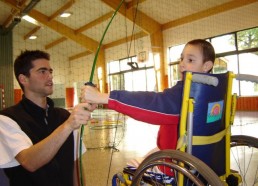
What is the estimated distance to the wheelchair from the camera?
0.95 meters

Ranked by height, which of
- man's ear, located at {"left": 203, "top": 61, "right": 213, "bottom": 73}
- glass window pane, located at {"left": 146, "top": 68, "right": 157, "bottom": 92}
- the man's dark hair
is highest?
glass window pane, located at {"left": 146, "top": 68, "right": 157, "bottom": 92}

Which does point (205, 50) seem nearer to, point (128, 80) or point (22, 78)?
point (22, 78)

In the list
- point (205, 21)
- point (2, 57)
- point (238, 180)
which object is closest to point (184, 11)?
point (205, 21)

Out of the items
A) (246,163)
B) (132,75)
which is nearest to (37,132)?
(246,163)

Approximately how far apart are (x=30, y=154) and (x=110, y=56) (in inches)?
473

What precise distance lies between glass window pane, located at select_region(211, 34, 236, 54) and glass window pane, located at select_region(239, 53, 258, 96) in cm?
46

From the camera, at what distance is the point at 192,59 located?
1.28 meters

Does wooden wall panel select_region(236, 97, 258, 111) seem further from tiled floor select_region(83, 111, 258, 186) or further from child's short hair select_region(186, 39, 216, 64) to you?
child's short hair select_region(186, 39, 216, 64)

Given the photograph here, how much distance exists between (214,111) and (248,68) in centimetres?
797

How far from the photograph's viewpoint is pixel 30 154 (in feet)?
3.37

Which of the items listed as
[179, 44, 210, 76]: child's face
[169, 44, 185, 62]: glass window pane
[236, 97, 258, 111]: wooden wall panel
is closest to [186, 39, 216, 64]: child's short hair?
[179, 44, 210, 76]: child's face

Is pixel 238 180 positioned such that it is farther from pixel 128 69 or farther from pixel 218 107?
pixel 128 69

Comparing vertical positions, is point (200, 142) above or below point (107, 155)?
above

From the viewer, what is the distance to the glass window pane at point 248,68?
8146mm
